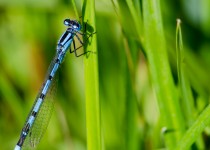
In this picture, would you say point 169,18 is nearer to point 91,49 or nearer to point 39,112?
point 39,112

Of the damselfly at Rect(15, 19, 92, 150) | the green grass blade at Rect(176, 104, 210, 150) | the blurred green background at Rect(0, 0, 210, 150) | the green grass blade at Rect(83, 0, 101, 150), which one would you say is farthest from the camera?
the damselfly at Rect(15, 19, 92, 150)

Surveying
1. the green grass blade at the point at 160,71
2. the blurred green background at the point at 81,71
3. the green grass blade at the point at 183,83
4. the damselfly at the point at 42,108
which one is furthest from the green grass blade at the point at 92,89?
the damselfly at the point at 42,108

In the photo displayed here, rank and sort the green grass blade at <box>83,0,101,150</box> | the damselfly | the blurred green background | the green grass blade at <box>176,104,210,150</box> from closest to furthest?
the green grass blade at <box>176,104,210,150</box>, the green grass blade at <box>83,0,101,150</box>, the blurred green background, the damselfly

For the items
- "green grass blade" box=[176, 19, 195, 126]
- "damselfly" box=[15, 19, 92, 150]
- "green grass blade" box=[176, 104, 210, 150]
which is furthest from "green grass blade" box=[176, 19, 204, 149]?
"damselfly" box=[15, 19, 92, 150]

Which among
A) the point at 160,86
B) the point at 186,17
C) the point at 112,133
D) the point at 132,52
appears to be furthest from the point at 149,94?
the point at 160,86

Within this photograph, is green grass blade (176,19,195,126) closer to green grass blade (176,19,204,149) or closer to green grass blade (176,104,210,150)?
green grass blade (176,19,204,149)

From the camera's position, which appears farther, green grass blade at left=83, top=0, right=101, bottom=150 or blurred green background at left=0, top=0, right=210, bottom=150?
blurred green background at left=0, top=0, right=210, bottom=150

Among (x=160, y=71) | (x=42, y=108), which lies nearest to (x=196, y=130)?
(x=160, y=71)
